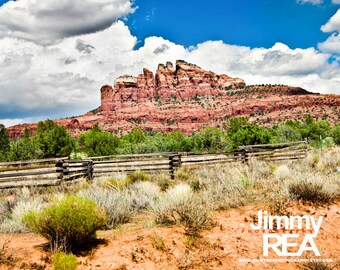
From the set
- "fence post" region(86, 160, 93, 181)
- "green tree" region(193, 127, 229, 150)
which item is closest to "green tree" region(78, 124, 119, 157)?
"green tree" region(193, 127, 229, 150)

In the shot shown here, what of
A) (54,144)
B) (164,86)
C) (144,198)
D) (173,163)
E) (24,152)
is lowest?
(144,198)

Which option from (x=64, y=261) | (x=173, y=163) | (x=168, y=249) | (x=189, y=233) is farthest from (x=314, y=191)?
(x=173, y=163)

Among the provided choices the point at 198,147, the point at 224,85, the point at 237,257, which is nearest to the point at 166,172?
the point at 237,257

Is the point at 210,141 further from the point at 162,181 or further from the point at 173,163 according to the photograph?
the point at 162,181

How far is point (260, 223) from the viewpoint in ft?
19.5

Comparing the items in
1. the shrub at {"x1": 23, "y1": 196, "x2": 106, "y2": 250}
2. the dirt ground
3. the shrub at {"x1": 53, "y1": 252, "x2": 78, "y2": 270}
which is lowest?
the dirt ground

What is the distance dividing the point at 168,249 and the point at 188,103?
148 metres

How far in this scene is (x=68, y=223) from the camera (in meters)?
4.70

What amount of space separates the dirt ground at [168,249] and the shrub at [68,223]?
0.24 metres

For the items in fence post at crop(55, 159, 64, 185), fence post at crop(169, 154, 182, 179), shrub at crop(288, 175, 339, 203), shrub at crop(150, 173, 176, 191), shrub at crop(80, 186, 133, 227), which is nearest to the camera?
shrub at crop(80, 186, 133, 227)

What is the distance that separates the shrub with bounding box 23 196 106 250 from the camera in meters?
4.69

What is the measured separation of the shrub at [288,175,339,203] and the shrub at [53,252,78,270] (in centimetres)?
506

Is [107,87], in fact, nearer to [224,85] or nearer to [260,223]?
[224,85]

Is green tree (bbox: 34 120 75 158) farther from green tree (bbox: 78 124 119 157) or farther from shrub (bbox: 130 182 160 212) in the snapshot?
shrub (bbox: 130 182 160 212)
